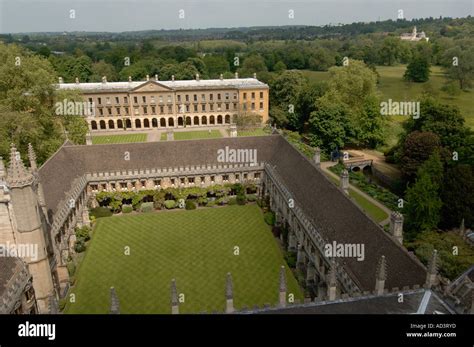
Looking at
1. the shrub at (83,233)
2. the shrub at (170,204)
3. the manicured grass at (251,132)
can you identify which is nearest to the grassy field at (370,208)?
the shrub at (170,204)

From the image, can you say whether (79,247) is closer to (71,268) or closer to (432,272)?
(71,268)

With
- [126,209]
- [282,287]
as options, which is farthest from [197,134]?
[282,287]

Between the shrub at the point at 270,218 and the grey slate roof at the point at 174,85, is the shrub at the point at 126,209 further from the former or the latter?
the grey slate roof at the point at 174,85

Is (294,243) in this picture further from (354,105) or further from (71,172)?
(354,105)

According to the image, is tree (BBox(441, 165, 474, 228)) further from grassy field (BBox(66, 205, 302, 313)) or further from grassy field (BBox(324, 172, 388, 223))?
grassy field (BBox(66, 205, 302, 313))
